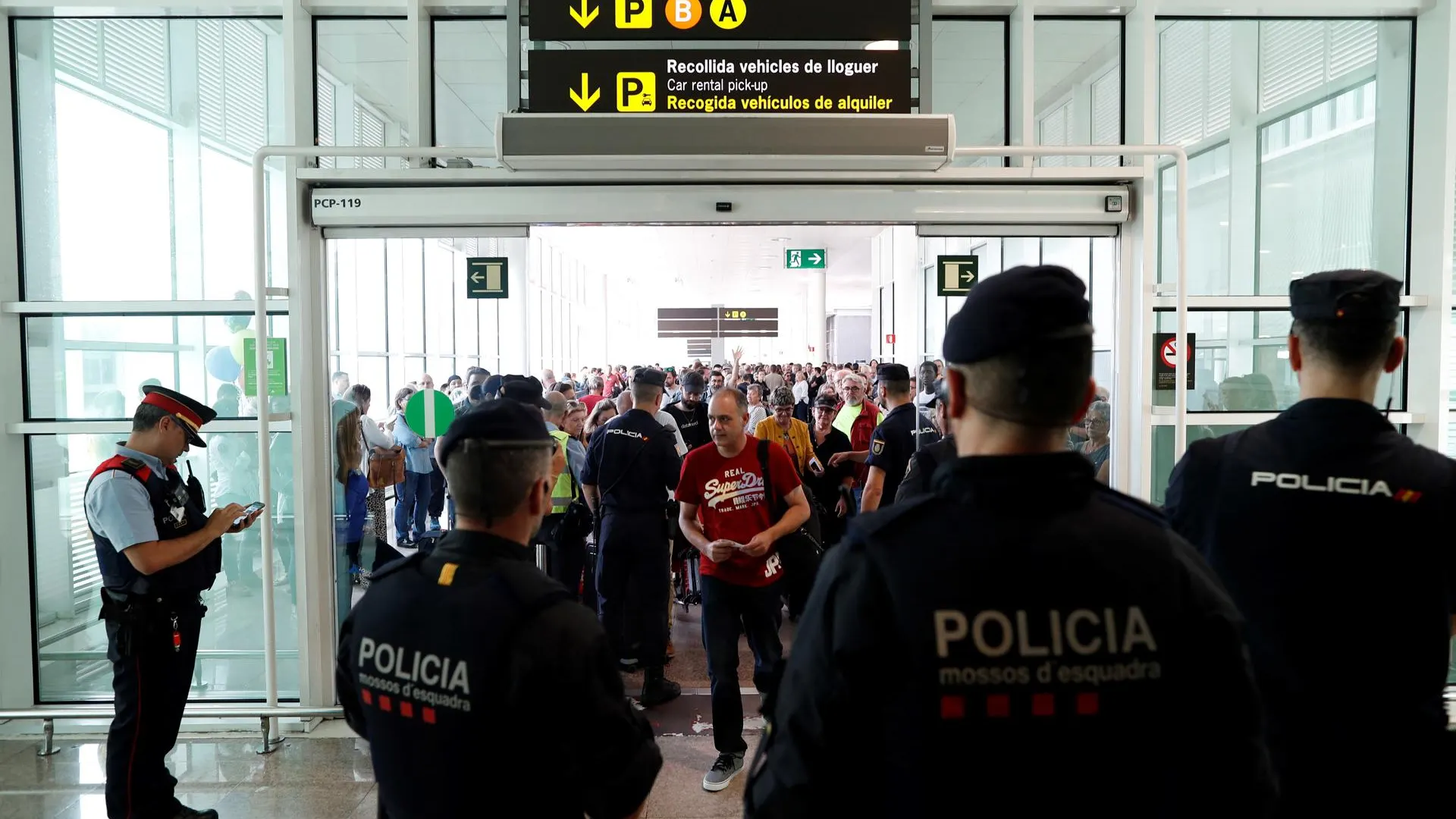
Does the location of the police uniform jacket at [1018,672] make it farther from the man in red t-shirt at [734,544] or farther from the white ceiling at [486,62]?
the white ceiling at [486,62]

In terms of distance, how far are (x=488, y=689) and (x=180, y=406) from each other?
2.82 meters

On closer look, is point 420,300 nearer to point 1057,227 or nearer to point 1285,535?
point 1057,227

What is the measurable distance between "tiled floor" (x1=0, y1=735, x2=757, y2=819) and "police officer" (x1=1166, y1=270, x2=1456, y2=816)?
105 inches

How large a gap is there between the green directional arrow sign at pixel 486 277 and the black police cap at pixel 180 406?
78.9 inches

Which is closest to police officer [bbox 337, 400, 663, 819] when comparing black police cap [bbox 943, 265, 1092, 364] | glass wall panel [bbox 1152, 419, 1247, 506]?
black police cap [bbox 943, 265, 1092, 364]

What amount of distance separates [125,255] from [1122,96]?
5824 mm

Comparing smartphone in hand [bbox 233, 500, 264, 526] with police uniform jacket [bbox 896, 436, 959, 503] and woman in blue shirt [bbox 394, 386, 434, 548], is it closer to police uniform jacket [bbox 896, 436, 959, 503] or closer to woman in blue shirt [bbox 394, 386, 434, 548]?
police uniform jacket [bbox 896, 436, 959, 503]

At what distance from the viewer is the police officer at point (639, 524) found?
17.4 ft

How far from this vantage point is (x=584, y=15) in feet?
13.3

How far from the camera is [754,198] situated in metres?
4.91

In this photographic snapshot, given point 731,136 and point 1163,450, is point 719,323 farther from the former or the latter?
point 731,136

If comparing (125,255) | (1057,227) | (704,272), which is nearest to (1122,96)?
(1057,227)

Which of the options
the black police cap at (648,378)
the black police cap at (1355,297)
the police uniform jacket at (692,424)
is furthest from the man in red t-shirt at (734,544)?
the police uniform jacket at (692,424)

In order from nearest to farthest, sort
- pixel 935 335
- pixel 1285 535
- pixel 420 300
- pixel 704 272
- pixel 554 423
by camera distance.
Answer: pixel 1285 535 → pixel 554 423 → pixel 935 335 → pixel 420 300 → pixel 704 272
